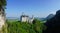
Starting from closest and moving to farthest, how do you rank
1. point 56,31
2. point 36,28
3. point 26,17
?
point 56,31 < point 36,28 < point 26,17

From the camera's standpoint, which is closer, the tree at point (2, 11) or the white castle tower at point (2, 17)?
the white castle tower at point (2, 17)

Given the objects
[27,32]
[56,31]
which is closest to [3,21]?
[56,31]

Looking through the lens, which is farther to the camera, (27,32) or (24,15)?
(24,15)

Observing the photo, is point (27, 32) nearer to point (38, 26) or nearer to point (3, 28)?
point (38, 26)

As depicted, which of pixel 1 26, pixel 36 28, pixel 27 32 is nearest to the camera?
pixel 1 26

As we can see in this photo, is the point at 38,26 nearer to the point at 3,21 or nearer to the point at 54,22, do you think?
the point at 54,22

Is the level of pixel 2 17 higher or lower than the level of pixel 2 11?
lower

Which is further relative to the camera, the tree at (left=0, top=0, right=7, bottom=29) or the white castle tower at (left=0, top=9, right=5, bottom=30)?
the tree at (left=0, top=0, right=7, bottom=29)

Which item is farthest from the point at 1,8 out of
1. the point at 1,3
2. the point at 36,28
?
the point at 36,28

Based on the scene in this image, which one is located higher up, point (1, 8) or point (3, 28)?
point (1, 8)
